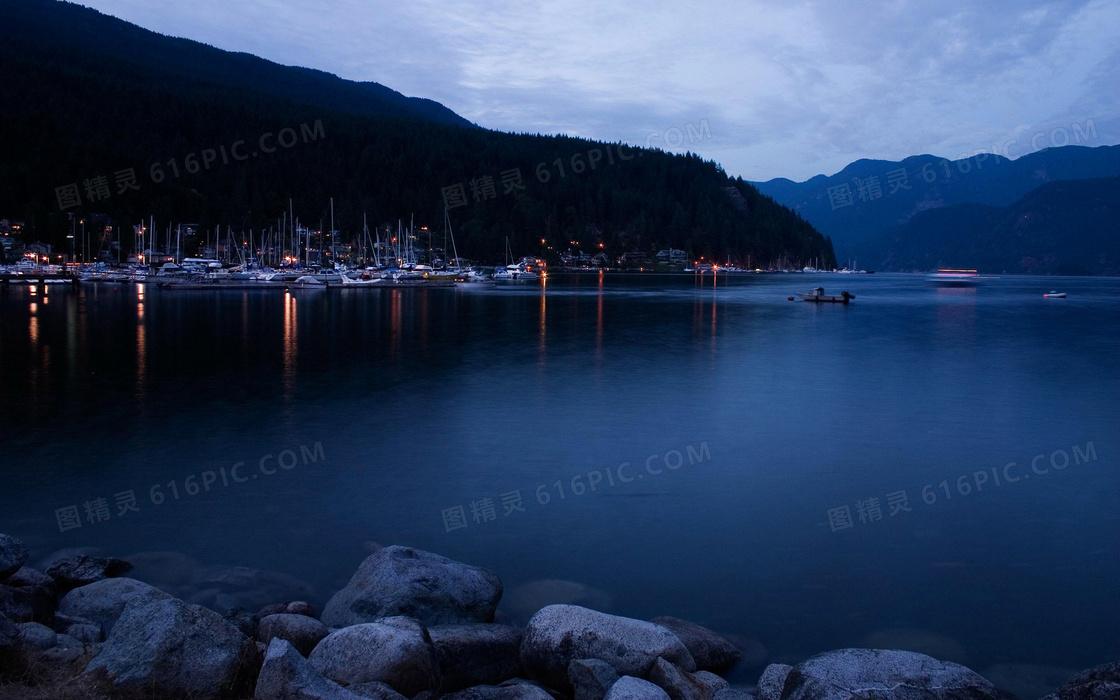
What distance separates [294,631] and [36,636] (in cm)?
182

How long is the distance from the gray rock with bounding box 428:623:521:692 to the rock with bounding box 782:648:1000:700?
2251 millimetres

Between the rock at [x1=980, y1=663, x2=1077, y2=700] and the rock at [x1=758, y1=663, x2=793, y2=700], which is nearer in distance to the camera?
the rock at [x1=758, y1=663, x2=793, y2=700]

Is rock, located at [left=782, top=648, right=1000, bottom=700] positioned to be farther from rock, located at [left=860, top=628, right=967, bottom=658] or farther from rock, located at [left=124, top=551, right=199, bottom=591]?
rock, located at [left=124, top=551, right=199, bottom=591]

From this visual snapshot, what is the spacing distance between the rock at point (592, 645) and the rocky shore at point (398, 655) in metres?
0.01

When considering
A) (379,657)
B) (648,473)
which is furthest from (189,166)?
(379,657)

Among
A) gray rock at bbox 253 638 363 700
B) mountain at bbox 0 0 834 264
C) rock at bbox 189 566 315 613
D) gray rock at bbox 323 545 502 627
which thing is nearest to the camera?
gray rock at bbox 253 638 363 700

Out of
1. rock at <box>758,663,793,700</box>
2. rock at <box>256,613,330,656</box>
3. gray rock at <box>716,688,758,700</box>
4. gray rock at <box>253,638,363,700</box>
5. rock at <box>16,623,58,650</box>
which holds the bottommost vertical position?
gray rock at <box>716,688,758,700</box>

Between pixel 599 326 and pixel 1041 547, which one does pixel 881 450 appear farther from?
pixel 599 326

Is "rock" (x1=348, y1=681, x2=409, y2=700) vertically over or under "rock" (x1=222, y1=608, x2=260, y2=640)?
over

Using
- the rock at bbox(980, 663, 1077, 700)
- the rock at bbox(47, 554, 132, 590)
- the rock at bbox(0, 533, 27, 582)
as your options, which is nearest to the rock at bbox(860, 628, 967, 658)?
the rock at bbox(980, 663, 1077, 700)

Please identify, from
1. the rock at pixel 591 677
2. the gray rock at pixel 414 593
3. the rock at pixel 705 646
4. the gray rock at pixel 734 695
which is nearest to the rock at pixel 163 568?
the gray rock at pixel 414 593

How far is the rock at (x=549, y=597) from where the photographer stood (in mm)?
7973

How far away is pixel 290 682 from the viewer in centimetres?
491

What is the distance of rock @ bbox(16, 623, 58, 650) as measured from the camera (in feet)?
18.6
